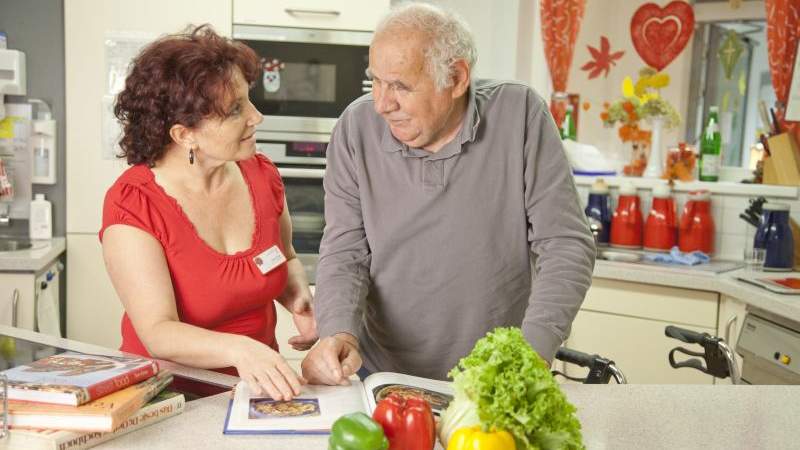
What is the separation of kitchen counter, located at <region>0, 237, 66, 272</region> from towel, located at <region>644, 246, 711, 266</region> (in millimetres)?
2304

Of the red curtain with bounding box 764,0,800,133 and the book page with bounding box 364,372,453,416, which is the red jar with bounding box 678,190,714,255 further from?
the book page with bounding box 364,372,453,416

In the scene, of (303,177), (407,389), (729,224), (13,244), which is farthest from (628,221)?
(13,244)

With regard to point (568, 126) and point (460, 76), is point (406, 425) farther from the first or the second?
point (568, 126)

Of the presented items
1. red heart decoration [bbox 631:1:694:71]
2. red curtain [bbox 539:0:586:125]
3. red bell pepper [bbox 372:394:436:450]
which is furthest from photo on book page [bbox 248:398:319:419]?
red curtain [bbox 539:0:586:125]

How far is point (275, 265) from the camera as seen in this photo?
6.41 feet

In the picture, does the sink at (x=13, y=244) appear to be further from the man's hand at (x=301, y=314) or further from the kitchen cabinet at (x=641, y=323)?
the kitchen cabinet at (x=641, y=323)

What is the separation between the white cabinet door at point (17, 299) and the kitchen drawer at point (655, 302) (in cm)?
204

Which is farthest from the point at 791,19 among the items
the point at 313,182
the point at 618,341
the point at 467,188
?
the point at 467,188

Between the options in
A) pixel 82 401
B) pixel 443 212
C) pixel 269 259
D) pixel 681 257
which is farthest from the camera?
pixel 681 257

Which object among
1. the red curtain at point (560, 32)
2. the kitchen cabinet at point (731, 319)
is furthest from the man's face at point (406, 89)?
the red curtain at point (560, 32)

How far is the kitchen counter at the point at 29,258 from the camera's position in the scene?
288 centimetres

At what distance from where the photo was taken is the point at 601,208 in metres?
3.73

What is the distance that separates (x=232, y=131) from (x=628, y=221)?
223 centimetres

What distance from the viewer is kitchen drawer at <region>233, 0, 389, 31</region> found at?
3.59m
